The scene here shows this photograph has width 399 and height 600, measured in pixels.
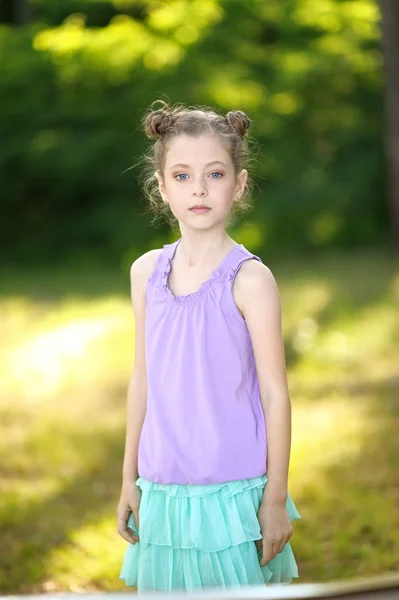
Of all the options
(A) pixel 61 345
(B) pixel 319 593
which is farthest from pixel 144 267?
(A) pixel 61 345

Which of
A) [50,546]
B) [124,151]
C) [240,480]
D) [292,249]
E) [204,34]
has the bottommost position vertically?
[50,546]

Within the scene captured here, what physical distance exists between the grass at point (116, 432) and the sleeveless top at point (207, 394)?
130 centimetres

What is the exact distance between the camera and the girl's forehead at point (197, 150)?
1.85 m

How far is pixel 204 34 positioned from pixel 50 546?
841 cm

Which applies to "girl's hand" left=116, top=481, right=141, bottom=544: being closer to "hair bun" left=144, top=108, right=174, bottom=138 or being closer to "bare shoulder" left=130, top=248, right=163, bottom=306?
"bare shoulder" left=130, top=248, right=163, bottom=306

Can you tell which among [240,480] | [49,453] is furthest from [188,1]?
[240,480]

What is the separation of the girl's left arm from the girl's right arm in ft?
0.80

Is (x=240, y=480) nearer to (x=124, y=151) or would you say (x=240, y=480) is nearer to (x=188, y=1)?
Answer: (x=188, y=1)

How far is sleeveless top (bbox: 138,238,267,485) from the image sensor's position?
184cm

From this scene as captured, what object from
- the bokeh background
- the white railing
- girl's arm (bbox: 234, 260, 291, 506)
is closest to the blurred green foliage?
the bokeh background

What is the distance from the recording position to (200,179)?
1833 millimetres

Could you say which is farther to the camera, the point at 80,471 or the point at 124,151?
the point at 124,151

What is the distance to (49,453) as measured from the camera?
4578 mm

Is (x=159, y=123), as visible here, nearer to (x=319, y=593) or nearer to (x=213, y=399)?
(x=213, y=399)
